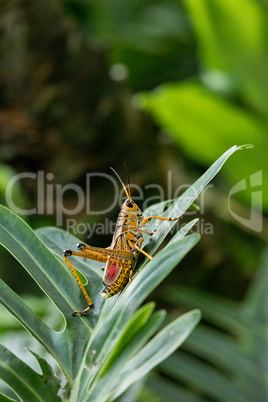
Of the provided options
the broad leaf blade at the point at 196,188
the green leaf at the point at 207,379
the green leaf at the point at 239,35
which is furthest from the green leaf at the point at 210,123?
the broad leaf blade at the point at 196,188

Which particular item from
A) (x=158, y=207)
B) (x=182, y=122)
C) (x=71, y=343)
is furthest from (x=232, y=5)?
(x=71, y=343)

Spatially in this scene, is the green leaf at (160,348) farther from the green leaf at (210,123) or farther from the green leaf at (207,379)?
the green leaf at (210,123)

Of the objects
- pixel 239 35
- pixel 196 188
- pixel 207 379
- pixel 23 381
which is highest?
pixel 239 35

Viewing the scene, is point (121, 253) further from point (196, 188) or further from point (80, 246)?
point (196, 188)

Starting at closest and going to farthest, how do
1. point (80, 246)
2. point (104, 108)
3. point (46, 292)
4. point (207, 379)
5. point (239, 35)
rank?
point (46, 292) → point (80, 246) → point (207, 379) → point (239, 35) → point (104, 108)

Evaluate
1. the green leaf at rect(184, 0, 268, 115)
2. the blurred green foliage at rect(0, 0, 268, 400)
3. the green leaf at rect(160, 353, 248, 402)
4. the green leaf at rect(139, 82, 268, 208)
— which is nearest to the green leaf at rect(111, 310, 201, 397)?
the green leaf at rect(160, 353, 248, 402)

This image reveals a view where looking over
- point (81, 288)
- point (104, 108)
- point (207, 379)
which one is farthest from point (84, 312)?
point (104, 108)

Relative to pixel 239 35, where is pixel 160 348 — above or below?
below
